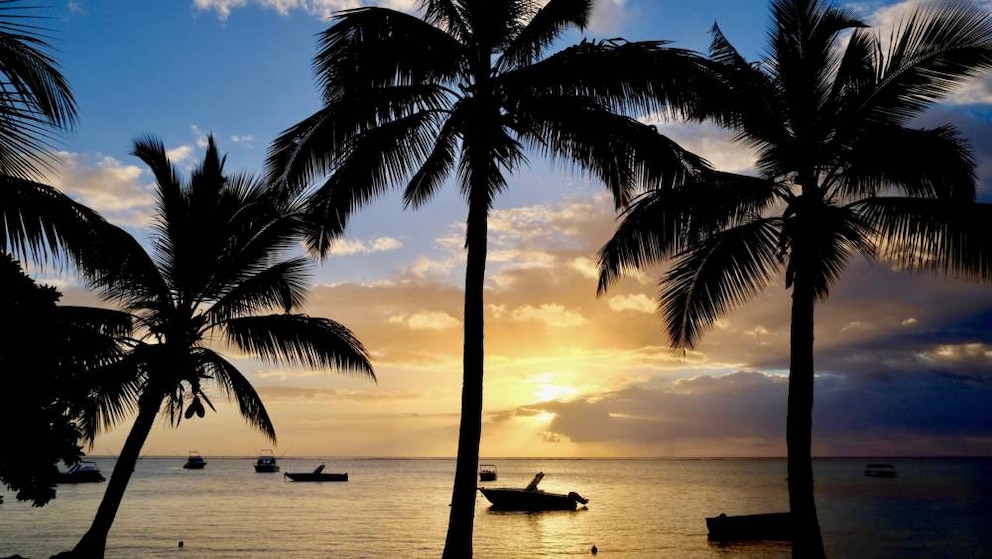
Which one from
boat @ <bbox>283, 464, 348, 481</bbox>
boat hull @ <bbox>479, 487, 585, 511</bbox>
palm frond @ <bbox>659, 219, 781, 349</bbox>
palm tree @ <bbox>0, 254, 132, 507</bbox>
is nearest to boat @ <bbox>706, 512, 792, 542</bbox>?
boat hull @ <bbox>479, 487, 585, 511</bbox>

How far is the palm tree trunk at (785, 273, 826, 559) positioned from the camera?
11477mm

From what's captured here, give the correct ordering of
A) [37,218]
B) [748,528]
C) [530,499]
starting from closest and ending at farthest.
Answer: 1. [37,218]
2. [748,528]
3. [530,499]

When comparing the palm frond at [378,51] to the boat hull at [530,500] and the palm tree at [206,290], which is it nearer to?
the palm tree at [206,290]

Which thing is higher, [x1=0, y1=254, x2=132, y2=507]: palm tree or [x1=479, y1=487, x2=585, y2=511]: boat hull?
[x1=0, y1=254, x2=132, y2=507]: palm tree

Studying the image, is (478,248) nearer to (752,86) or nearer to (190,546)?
A: (752,86)

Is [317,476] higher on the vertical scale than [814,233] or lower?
lower

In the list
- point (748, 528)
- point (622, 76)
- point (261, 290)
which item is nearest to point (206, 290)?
point (261, 290)

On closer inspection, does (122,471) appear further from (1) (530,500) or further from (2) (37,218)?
(1) (530,500)

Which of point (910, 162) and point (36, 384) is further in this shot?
point (910, 162)

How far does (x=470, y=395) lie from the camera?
37.0ft

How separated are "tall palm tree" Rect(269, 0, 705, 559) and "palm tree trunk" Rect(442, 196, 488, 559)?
23 mm

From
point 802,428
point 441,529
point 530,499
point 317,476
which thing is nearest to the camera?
point 802,428

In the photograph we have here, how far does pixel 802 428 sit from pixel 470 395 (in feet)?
17.7

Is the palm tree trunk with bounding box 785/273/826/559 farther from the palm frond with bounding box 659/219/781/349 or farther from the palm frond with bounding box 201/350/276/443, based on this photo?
the palm frond with bounding box 201/350/276/443
